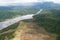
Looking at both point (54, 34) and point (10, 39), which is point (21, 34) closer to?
point (10, 39)

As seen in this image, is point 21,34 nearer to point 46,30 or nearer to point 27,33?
point 27,33

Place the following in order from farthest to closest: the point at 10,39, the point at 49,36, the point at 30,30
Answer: the point at 30,30 → the point at 49,36 → the point at 10,39

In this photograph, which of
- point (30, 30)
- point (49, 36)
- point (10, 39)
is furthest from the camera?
point (30, 30)

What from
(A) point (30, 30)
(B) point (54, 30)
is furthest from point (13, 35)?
(B) point (54, 30)

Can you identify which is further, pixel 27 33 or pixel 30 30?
pixel 30 30

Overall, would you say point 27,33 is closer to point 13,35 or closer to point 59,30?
point 13,35

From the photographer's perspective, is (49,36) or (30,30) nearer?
(49,36)

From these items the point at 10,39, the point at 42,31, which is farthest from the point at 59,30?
the point at 10,39

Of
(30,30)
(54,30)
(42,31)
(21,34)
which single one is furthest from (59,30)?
(21,34)
